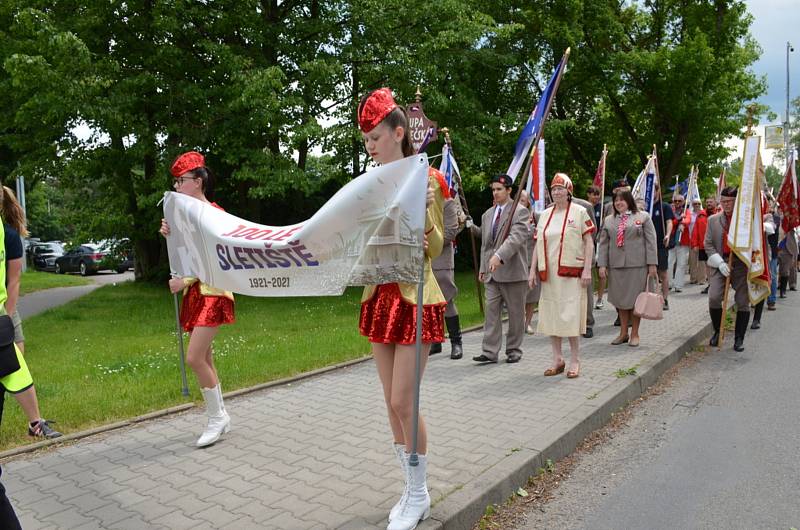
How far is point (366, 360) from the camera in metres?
7.83

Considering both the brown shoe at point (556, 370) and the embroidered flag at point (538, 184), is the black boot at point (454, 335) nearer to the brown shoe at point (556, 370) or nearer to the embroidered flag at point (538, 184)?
the brown shoe at point (556, 370)

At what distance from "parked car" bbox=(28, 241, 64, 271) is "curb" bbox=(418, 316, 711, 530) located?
3727 cm

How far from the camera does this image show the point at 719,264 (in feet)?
28.2

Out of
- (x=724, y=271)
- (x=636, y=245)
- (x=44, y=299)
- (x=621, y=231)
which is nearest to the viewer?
(x=724, y=271)

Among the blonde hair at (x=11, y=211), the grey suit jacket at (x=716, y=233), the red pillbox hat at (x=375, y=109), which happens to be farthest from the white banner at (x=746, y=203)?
the blonde hair at (x=11, y=211)

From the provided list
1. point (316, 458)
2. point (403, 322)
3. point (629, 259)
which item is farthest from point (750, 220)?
point (403, 322)

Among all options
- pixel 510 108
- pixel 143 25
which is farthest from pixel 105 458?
pixel 510 108

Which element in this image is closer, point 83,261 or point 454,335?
point 454,335

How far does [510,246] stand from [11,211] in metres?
4.69

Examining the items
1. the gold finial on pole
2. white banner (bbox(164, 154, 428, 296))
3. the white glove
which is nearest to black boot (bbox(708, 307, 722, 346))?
the white glove

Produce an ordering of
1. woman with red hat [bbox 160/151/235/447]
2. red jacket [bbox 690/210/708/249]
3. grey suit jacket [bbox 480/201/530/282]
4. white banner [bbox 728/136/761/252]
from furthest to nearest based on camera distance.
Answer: red jacket [bbox 690/210/708/249] → white banner [bbox 728/136/761/252] → grey suit jacket [bbox 480/201/530/282] → woman with red hat [bbox 160/151/235/447]

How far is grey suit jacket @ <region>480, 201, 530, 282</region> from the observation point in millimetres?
6973

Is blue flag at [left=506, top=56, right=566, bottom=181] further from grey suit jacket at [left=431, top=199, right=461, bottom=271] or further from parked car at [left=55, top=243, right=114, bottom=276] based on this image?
parked car at [left=55, top=243, right=114, bottom=276]

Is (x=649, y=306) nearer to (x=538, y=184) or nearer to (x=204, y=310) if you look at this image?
(x=538, y=184)
